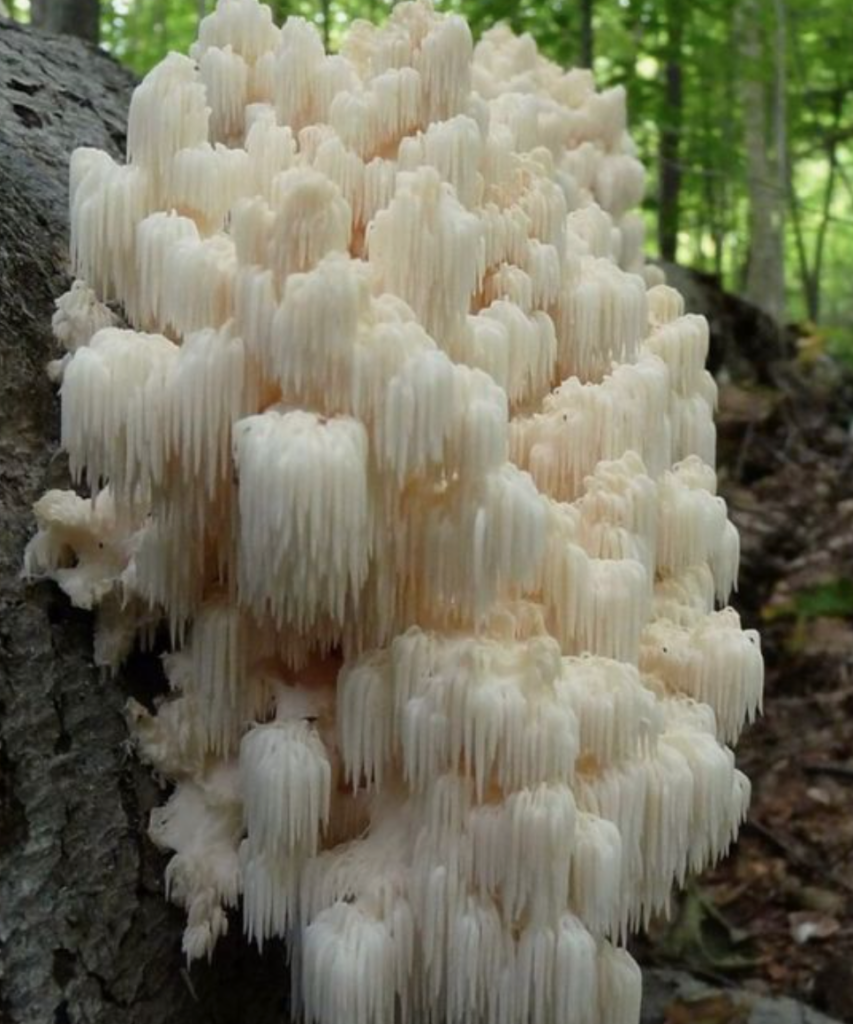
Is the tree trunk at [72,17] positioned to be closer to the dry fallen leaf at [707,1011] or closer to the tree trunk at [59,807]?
the tree trunk at [59,807]

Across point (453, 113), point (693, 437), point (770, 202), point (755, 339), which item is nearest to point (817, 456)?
point (755, 339)

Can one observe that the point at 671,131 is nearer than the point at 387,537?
No

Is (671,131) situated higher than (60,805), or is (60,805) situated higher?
(671,131)

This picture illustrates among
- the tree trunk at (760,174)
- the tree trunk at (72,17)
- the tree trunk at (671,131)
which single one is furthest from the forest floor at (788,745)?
the tree trunk at (72,17)

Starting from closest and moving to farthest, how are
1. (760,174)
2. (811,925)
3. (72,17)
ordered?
(811,925), (72,17), (760,174)

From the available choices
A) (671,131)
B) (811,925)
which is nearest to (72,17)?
(811,925)

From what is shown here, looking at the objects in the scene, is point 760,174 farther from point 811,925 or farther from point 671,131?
point 811,925

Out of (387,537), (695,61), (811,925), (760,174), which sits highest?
(695,61)
